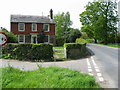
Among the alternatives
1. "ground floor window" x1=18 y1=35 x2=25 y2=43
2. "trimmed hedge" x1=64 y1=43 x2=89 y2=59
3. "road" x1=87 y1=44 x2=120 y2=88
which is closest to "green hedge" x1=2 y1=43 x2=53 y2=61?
"trimmed hedge" x1=64 y1=43 x2=89 y2=59

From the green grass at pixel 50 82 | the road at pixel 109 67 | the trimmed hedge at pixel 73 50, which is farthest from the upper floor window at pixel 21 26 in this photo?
the green grass at pixel 50 82

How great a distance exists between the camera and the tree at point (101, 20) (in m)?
32.1

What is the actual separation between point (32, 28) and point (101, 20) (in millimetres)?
16585

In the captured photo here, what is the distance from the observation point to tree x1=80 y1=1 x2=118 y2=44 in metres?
32.1

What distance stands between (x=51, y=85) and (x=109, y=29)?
33994mm

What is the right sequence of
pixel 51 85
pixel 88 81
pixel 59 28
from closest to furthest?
pixel 51 85, pixel 88 81, pixel 59 28

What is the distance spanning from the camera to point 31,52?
1157 centimetres

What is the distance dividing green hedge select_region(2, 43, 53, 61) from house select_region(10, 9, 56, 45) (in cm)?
1767

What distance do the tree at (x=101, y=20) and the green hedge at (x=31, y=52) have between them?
67.3 ft

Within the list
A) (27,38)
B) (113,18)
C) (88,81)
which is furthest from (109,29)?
(88,81)

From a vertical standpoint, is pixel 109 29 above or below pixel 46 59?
above

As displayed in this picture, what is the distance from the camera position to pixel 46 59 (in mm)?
11555

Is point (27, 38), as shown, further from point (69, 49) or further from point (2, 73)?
point (2, 73)

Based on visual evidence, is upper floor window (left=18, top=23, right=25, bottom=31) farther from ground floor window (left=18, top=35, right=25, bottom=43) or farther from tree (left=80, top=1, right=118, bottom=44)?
tree (left=80, top=1, right=118, bottom=44)
